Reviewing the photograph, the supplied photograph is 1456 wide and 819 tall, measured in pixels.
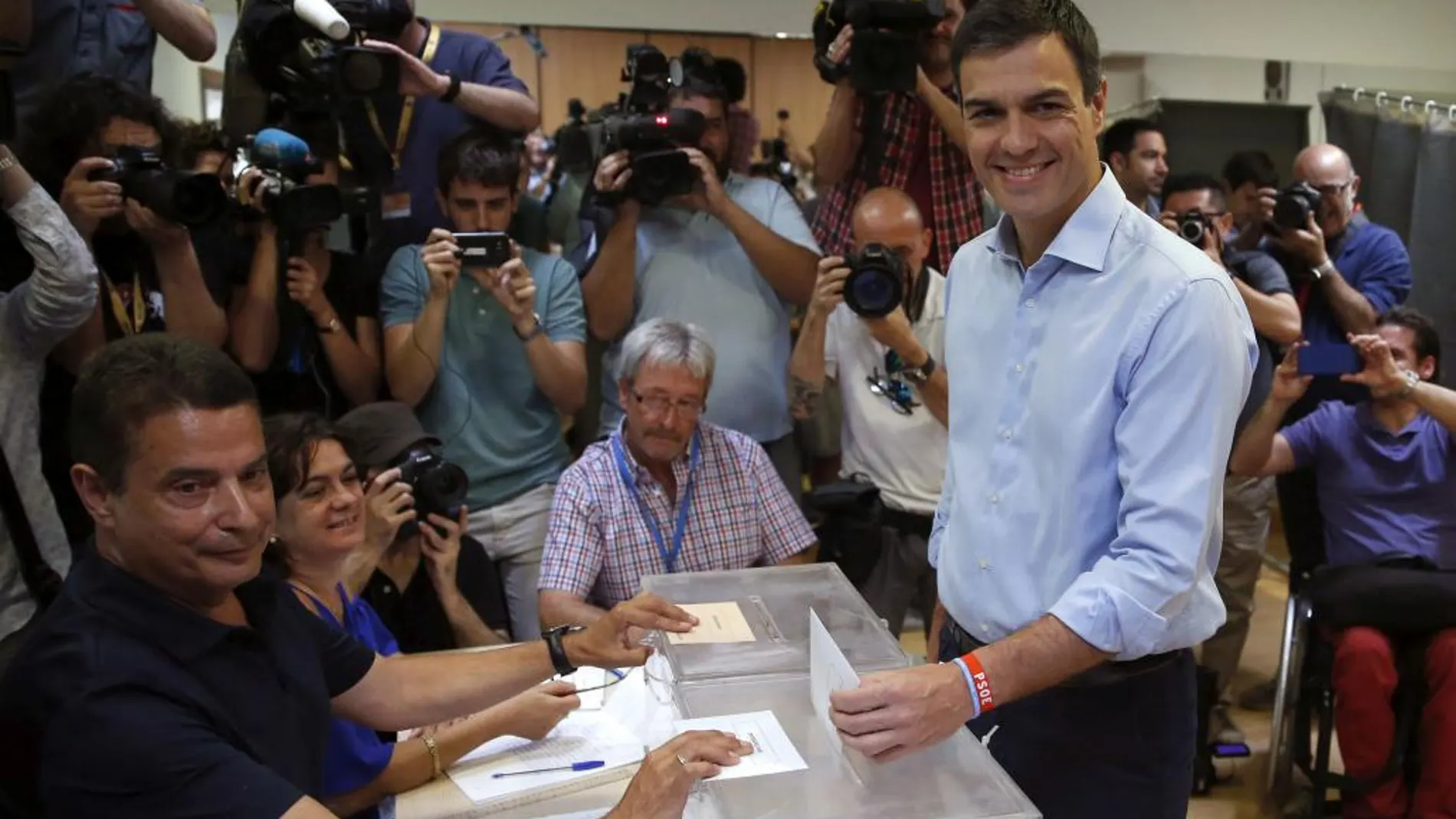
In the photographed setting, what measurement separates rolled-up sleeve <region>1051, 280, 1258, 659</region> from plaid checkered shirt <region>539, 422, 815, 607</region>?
1.30 m

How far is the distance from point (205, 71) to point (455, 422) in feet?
6.17

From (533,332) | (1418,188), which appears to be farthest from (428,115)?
(1418,188)

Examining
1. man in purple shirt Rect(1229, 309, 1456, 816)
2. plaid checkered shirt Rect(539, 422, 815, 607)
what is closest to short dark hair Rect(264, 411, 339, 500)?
plaid checkered shirt Rect(539, 422, 815, 607)

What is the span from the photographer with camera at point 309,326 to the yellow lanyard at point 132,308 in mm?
204

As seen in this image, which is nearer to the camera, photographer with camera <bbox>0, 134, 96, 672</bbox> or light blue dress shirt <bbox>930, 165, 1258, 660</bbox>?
light blue dress shirt <bbox>930, 165, 1258, 660</bbox>

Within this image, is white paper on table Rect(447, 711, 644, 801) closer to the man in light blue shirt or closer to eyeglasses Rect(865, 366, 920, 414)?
the man in light blue shirt

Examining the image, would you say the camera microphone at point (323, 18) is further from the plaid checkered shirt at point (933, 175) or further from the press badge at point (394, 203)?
the plaid checkered shirt at point (933, 175)

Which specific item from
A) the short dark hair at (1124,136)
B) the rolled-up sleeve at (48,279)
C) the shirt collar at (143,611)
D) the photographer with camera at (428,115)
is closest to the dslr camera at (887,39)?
the photographer with camera at (428,115)

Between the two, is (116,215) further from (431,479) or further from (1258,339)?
(1258,339)

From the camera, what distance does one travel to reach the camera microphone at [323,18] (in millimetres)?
2488

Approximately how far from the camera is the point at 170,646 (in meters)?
1.27

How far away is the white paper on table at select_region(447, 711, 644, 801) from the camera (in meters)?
1.71

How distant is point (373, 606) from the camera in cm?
243

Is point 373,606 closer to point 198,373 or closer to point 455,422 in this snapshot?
point 455,422
